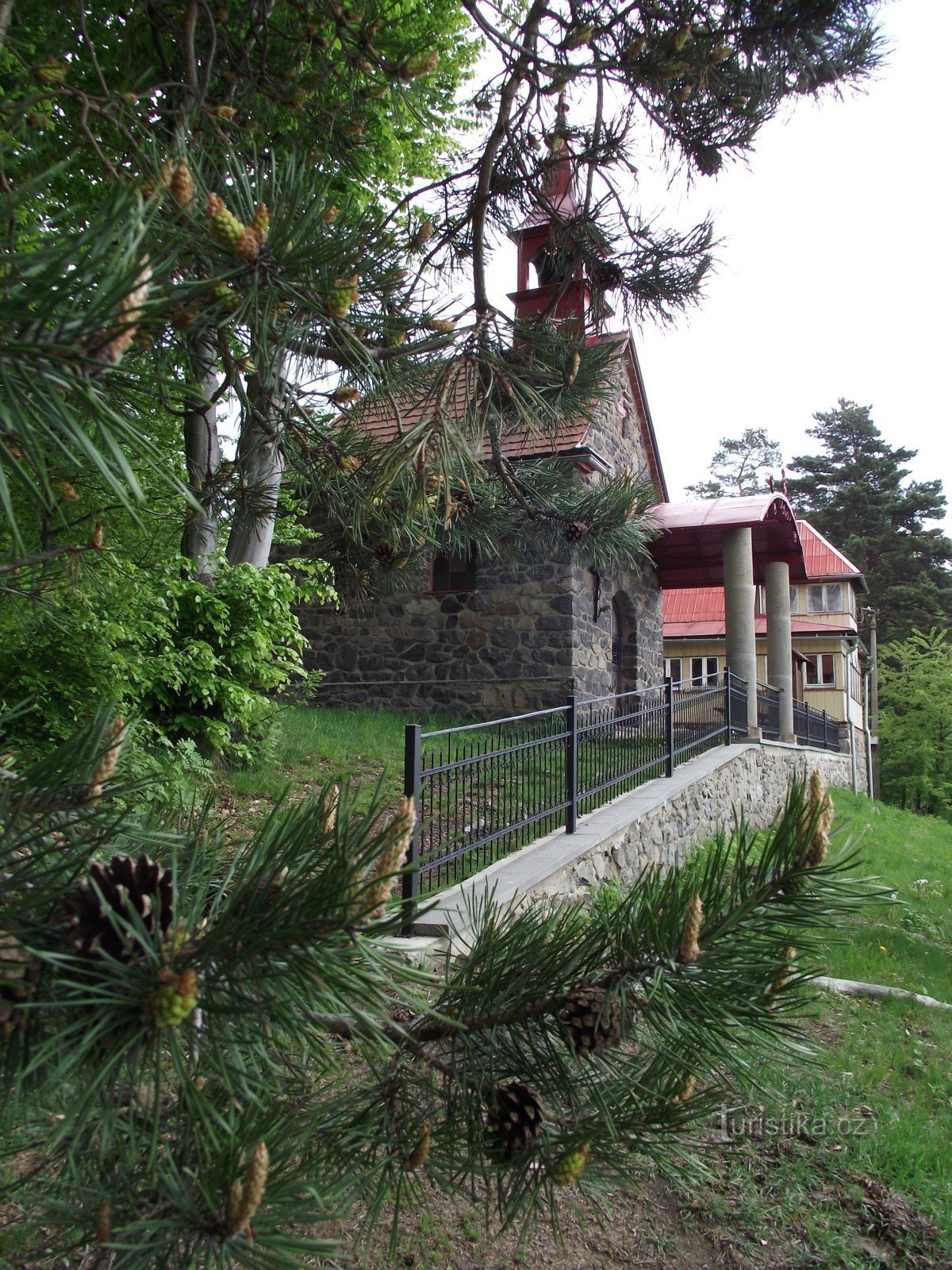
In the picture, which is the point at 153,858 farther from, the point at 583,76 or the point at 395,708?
the point at 395,708

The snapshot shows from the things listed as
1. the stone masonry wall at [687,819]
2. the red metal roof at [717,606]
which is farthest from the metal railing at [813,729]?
the red metal roof at [717,606]

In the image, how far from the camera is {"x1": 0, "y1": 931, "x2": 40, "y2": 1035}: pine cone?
630 mm

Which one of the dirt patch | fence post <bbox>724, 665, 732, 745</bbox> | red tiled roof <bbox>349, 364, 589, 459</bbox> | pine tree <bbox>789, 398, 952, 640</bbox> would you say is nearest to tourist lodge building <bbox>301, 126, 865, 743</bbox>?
fence post <bbox>724, 665, 732, 745</bbox>

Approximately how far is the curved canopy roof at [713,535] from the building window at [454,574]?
→ 2804mm

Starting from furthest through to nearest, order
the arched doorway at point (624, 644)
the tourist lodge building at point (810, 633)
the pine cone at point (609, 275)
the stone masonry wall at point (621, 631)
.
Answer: the tourist lodge building at point (810, 633) < the arched doorway at point (624, 644) < the stone masonry wall at point (621, 631) < the pine cone at point (609, 275)

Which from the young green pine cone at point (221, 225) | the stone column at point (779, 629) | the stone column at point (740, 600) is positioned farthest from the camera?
the stone column at point (779, 629)

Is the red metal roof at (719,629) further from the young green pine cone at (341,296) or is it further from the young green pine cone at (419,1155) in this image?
the young green pine cone at (419,1155)

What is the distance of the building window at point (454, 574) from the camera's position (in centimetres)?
1230

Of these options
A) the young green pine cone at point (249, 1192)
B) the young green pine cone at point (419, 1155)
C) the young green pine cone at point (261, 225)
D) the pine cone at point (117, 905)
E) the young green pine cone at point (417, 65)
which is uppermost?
the young green pine cone at point (417, 65)

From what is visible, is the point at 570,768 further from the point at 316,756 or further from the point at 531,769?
the point at 316,756

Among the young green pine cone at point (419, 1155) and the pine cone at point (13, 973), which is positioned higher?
the pine cone at point (13, 973)

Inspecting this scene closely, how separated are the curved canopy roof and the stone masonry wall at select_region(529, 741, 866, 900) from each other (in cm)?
337

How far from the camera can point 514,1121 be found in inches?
35.8

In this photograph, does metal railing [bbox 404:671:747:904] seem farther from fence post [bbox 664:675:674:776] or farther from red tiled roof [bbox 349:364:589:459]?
red tiled roof [bbox 349:364:589:459]
